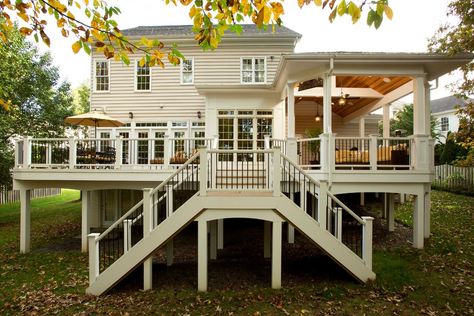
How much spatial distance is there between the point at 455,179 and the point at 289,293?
1666 centimetres

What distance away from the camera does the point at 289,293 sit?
623 cm

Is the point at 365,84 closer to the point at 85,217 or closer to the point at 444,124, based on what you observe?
the point at 85,217

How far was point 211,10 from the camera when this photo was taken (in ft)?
12.5

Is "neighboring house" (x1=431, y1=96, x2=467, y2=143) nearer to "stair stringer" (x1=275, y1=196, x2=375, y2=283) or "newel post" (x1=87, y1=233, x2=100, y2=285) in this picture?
"stair stringer" (x1=275, y1=196, x2=375, y2=283)

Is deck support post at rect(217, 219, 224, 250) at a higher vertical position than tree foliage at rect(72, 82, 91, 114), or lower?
lower

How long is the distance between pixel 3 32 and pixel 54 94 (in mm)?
14989

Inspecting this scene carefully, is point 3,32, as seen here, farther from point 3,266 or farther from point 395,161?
point 395,161

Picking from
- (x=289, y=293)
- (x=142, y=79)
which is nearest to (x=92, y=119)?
(x=142, y=79)

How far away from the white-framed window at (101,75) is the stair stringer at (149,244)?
32.3ft

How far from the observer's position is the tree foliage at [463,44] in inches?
429

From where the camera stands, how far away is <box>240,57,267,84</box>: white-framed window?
1343cm

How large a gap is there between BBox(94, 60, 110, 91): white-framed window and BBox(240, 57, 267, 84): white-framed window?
20.8 ft

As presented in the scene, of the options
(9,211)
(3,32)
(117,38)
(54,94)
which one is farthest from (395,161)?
(9,211)

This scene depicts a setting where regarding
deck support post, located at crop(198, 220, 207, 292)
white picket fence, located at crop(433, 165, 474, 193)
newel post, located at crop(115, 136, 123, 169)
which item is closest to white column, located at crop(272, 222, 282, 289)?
deck support post, located at crop(198, 220, 207, 292)
